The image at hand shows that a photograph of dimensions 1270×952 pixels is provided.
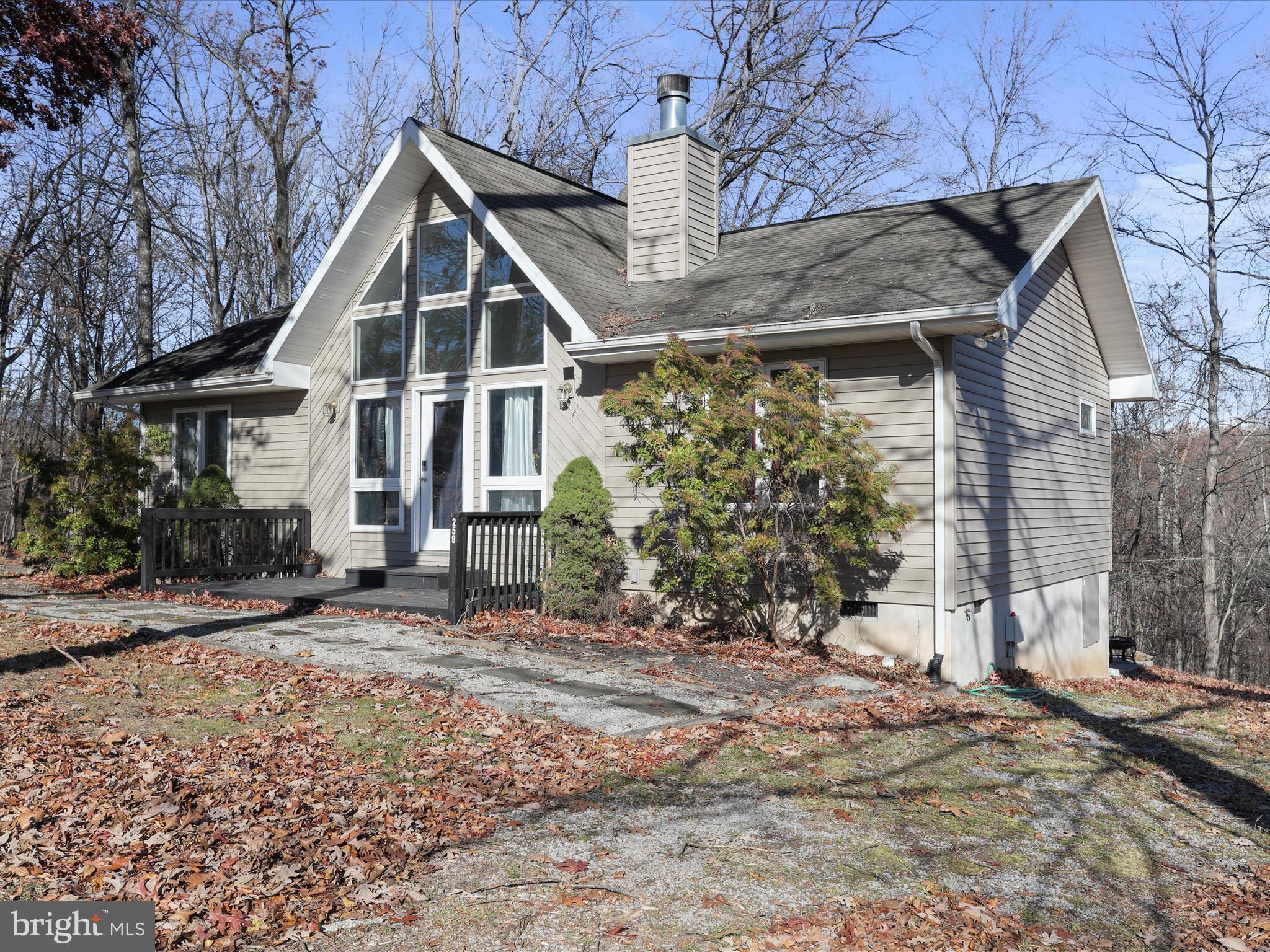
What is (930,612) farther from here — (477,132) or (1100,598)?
(477,132)

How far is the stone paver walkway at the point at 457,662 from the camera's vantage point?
272 inches

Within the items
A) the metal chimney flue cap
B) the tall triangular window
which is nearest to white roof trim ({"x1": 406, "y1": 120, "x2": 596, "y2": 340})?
the tall triangular window

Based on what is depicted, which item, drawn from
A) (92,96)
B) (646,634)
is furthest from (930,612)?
(92,96)

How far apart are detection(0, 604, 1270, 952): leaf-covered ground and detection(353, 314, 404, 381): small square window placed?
6453 millimetres

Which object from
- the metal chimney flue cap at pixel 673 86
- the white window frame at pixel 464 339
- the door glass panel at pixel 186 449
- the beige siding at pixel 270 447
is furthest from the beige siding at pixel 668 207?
the door glass panel at pixel 186 449

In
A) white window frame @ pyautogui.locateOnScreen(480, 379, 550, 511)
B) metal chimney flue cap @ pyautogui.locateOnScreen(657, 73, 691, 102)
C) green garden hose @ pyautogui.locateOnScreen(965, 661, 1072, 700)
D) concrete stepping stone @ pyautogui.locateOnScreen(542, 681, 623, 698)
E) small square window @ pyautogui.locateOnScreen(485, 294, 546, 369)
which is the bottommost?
green garden hose @ pyautogui.locateOnScreen(965, 661, 1072, 700)

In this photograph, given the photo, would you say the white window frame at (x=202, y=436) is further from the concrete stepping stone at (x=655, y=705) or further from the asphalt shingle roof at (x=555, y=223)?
the concrete stepping stone at (x=655, y=705)

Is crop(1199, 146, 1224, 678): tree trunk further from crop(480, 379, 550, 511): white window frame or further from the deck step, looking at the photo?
the deck step

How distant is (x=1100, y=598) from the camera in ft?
51.9

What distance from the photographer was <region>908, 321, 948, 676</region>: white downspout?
9.50m

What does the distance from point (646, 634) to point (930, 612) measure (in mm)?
2784

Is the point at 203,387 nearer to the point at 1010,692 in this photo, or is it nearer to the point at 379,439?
the point at 379,439

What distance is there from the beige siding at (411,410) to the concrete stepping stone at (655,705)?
4626 mm

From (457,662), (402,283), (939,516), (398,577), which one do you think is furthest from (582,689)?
(402,283)
